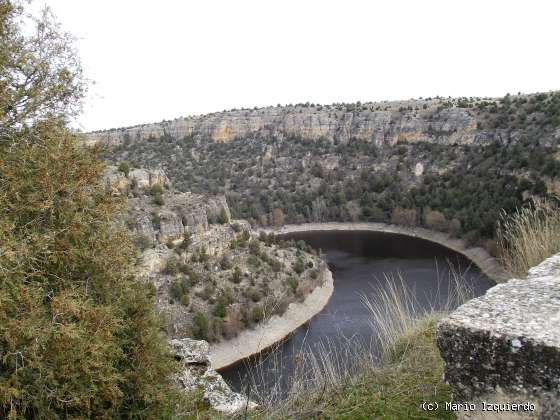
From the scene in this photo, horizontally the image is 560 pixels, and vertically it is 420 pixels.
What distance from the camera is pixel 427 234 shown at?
42.8 m

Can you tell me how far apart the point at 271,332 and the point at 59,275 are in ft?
71.6

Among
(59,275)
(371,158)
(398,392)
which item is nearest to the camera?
(398,392)

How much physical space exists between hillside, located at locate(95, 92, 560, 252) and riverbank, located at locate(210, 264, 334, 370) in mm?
14950

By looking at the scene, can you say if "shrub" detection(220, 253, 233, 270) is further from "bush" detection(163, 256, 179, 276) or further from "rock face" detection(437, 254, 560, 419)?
"rock face" detection(437, 254, 560, 419)

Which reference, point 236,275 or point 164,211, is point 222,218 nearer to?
point 236,275

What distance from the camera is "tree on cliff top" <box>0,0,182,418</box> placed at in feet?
11.8

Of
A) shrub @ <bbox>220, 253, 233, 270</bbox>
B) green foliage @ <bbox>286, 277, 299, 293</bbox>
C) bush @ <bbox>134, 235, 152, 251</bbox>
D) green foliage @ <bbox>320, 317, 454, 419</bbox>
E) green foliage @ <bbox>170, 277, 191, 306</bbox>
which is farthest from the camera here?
green foliage @ <bbox>286, 277, 299, 293</bbox>

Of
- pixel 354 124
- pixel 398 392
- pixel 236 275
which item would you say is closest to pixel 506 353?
pixel 398 392

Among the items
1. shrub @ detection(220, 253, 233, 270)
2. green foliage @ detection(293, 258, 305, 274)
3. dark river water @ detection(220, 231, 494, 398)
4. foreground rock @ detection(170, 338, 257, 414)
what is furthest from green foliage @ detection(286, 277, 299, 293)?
foreground rock @ detection(170, 338, 257, 414)

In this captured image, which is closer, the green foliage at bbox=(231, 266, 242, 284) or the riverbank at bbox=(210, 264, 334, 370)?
the riverbank at bbox=(210, 264, 334, 370)

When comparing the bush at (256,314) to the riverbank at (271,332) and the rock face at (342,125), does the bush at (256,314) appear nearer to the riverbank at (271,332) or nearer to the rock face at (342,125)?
the riverbank at (271,332)

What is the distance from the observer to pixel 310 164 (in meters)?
63.7

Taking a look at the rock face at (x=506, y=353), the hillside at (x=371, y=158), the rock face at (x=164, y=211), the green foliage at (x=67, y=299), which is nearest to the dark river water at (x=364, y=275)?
the hillside at (x=371, y=158)

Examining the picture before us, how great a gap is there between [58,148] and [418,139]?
57.6m
